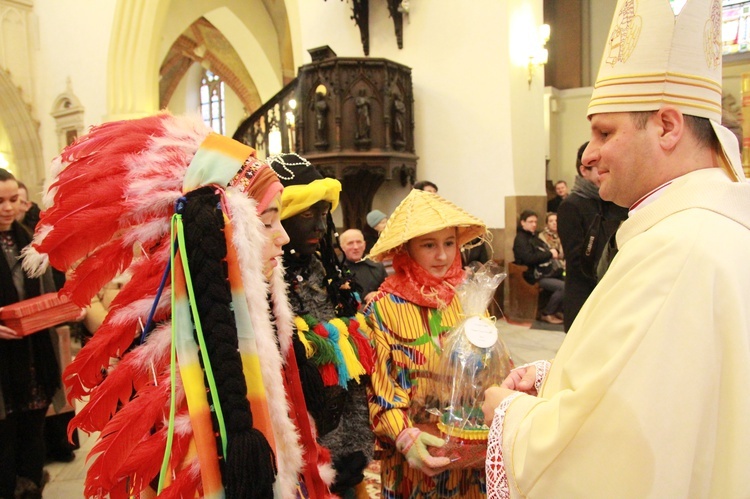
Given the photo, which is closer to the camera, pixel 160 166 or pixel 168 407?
pixel 168 407

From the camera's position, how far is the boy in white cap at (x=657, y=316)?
93 centimetres

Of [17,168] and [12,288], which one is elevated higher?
[17,168]

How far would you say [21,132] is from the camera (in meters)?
11.1

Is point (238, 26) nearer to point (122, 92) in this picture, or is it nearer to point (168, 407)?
point (122, 92)

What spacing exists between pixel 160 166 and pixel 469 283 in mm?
1244

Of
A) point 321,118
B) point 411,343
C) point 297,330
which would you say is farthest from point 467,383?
point 321,118

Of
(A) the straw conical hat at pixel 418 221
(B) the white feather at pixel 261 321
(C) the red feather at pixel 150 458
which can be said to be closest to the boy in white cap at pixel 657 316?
(B) the white feather at pixel 261 321

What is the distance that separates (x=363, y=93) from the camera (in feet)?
22.2

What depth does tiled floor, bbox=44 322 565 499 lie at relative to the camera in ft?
10.9

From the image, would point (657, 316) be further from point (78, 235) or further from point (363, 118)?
point (363, 118)

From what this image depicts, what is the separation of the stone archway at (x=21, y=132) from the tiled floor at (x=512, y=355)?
9.10 m

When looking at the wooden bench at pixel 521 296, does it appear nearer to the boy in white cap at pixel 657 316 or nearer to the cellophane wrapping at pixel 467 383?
the cellophane wrapping at pixel 467 383

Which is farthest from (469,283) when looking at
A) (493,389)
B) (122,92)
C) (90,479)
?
(122,92)

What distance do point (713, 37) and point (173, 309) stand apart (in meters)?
1.34
